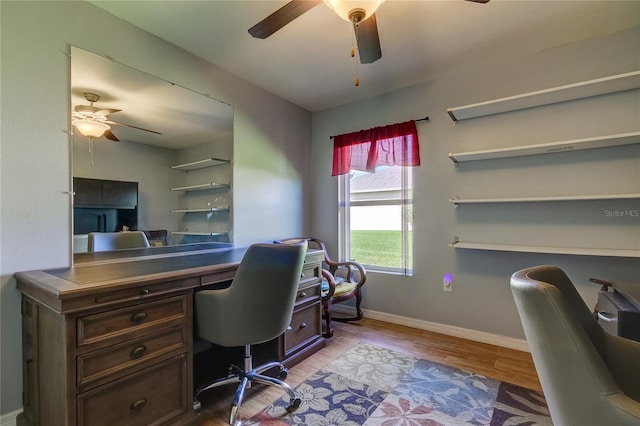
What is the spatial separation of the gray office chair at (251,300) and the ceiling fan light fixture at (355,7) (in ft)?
3.78

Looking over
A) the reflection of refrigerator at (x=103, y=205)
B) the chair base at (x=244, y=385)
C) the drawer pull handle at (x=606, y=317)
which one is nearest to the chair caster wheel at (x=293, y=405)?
the chair base at (x=244, y=385)

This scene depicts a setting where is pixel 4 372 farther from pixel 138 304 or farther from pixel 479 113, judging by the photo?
pixel 479 113

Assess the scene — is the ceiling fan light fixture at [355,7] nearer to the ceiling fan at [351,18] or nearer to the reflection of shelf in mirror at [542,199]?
the ceiling fan at [351,18]

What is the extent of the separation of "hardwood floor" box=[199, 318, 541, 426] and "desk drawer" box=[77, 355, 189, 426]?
10.0 inches

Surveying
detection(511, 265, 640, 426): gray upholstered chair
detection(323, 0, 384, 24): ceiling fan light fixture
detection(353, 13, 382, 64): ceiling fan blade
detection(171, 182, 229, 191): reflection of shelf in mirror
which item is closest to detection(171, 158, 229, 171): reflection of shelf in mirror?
detection(171, 182, 229, 191): reflection of shelf in mirror

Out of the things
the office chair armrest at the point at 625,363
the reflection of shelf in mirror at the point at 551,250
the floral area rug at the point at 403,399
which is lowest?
the floral area rug at the point at 403,399

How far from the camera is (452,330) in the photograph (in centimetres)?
261

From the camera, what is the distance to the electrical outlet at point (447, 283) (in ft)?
8.59

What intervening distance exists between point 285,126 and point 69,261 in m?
2.24

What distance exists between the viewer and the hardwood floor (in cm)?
168

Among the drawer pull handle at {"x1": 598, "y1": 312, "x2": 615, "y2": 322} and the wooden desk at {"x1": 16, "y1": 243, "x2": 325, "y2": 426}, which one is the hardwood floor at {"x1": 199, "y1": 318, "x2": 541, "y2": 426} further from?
the drawer pull handle at {"x1": 598, "y1": 312, "x2": 615, "y2": 322}

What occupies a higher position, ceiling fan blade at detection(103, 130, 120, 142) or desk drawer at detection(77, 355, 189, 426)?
ceiling fan blade at detection(103, 130, 120, 142)

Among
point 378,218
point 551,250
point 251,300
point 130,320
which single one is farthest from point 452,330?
point 130,320

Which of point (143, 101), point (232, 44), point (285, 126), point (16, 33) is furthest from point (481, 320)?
point (16, 33)
